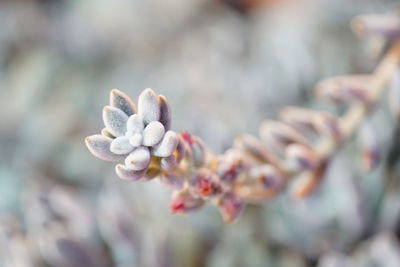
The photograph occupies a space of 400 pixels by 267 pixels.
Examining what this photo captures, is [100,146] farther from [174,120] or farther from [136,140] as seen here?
[174,120]

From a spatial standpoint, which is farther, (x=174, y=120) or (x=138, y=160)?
(x=174, y=120)

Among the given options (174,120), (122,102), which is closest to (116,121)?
(122,102)

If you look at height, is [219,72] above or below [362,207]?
above

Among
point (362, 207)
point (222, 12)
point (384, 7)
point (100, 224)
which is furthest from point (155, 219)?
point (222, 12)

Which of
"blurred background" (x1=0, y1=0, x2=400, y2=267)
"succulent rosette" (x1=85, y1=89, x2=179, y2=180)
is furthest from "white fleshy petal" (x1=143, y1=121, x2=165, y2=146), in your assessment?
"blurred background" (x1=0, y1=0, x2=400, y2=267)

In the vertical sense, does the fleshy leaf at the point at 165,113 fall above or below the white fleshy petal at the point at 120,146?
above

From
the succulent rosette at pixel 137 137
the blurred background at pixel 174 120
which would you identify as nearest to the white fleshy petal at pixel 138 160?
the succulent rosette at pixel 137 137

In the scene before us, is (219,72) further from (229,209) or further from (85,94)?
(229,209)

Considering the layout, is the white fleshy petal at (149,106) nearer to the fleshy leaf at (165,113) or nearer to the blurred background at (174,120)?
the fleshy leaf at (165,113)
